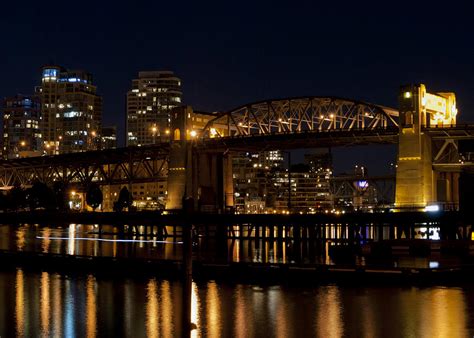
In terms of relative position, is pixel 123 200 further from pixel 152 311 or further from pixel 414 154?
pixel 152 311

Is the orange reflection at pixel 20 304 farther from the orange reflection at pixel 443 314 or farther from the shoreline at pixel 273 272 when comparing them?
the orange reflection at pixel 443 314

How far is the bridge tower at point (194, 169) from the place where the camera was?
13512 cm

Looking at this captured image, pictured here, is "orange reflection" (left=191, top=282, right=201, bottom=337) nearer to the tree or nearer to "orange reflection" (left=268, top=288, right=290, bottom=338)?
"orange reflection" (left=268, top=288, right=290, bottom=338)

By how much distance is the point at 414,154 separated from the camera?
343ft

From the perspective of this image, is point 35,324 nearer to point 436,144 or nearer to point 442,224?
point 442,224

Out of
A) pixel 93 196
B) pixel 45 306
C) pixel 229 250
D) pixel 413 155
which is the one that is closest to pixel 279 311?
pixel 45 306

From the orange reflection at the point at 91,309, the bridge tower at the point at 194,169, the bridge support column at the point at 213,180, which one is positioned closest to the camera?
the orange reflection at the point at 91,309

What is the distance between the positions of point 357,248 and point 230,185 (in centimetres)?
6767

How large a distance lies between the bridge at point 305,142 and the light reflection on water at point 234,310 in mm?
42397

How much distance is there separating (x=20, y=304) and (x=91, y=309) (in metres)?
4.73

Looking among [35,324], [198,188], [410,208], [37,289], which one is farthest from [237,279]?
[198,188]

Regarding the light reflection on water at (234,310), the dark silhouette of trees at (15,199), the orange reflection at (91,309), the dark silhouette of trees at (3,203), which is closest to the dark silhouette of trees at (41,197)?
the dark silhouette of trees at (15,199)

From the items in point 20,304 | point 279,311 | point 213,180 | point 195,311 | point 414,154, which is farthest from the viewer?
point 213,180

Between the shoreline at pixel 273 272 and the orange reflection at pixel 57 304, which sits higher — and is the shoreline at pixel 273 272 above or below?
above
